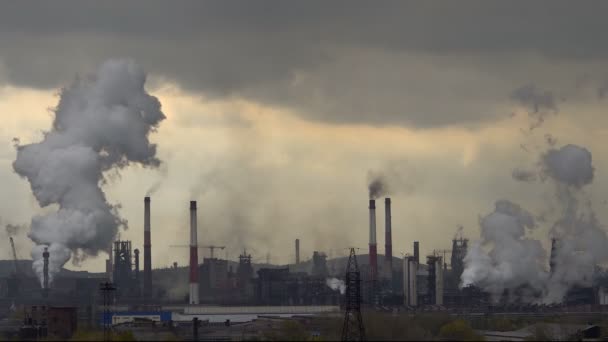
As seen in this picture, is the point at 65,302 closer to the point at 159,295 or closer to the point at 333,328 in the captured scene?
the point at 159,295

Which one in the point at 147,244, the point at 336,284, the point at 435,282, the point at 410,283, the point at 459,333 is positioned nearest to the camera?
the point at 459,333

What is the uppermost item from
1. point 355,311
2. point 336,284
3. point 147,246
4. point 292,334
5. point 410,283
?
point 147,246

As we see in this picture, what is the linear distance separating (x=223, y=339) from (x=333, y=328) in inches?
330

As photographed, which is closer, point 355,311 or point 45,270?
point 355,311

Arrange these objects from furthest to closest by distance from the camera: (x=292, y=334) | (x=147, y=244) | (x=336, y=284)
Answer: (x=336, y=284)
(x=147, y=244)
(x=292, y=334)

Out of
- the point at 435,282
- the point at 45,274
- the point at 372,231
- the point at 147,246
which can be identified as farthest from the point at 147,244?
the point at 435,282

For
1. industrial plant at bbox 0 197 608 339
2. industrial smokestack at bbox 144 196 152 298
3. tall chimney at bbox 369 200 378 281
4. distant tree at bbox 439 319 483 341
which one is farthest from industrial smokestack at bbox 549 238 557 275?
distant tree at bbox 439 319 483 341

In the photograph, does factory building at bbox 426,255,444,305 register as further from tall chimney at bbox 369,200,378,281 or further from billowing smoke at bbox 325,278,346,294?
billowing smoke at bbox 325,278,346,294

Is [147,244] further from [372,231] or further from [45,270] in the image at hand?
[372,231]

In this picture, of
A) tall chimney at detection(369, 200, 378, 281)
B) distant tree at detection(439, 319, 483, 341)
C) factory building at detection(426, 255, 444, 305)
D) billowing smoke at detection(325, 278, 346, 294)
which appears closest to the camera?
distant tree at detection(439, 319, 483, 341)

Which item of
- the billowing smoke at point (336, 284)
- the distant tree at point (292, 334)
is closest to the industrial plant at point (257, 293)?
the billowing smoke at point (336, 284)

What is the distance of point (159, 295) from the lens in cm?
17925

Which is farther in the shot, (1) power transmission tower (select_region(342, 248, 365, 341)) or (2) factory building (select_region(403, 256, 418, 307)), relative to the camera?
(2) factory building (select_region(403, 256, 418, 307))

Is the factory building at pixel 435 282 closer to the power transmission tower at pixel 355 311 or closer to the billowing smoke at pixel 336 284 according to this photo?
the billowing smoke at pixel 336 284
